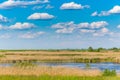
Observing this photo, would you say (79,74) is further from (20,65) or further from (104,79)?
(20,65)

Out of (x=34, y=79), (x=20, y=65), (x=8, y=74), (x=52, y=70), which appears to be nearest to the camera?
(x=34, y=79)

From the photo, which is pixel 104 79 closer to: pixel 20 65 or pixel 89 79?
pixel 89 79

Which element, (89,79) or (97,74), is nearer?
(89,79)

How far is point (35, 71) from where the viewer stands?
33688 millimetres

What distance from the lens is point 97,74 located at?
32969 mm

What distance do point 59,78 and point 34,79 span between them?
1.95 m

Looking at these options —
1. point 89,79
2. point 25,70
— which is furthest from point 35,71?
point 89,79

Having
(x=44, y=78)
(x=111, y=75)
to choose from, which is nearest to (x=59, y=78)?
(x=44, y=78)

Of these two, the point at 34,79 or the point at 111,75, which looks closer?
the point at 34,79

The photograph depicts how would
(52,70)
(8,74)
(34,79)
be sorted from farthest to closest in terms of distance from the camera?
(52,70)
(8,74)
(34,79)

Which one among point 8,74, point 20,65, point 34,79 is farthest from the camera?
point 20,65

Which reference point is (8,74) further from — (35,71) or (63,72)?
(63,72)

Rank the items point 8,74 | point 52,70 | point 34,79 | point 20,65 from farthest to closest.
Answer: point 20,65 → point 52,70 → point 8,74 → point 34,79

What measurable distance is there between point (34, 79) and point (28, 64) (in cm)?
1093
